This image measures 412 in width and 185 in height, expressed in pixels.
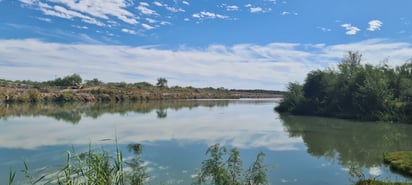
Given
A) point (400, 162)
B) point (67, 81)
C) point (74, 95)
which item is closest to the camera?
point (400, 162)

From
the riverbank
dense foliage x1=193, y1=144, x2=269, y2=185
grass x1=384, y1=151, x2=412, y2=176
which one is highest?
the riverbank

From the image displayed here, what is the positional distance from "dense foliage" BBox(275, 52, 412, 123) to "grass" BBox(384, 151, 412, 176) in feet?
57.0

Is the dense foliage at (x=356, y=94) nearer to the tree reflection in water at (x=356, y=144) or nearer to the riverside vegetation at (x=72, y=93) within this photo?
the tree reflection in water at (x=356, y=144)

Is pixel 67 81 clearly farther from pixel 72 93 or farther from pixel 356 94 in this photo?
pixel 356 94

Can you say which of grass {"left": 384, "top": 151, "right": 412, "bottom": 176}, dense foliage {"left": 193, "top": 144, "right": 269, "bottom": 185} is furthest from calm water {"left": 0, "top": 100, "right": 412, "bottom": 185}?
dense foliage {"left": 193, "top": 144, "right": 269, "bottom": 185}

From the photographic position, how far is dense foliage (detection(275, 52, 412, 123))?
29.7 metres

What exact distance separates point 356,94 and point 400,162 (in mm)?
22350

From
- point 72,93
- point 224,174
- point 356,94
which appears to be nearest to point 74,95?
point 72,93

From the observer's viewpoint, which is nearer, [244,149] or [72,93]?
[244,149]

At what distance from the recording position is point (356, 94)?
3234 centimetres

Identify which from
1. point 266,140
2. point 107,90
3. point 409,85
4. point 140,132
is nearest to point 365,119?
point 409,85

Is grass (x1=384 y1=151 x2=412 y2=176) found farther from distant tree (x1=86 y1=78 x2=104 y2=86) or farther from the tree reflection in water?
distant tree (x1=86 y1=78 x2=104 y2=86)

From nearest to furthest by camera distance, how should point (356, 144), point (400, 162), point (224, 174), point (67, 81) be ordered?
point (224, 174) < point (400, 162) < point (356, 144) < point (67, 81)

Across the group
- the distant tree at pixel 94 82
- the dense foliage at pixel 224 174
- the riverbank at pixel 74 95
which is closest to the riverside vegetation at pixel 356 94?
the dense foliage at pixel 224 174
